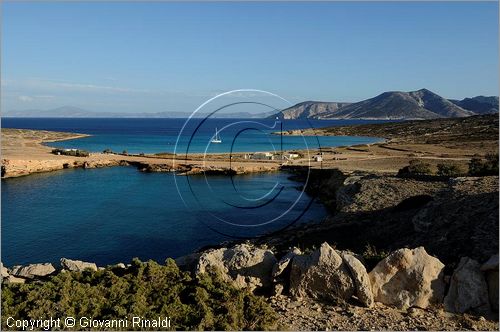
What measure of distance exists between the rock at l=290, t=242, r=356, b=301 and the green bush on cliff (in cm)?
148

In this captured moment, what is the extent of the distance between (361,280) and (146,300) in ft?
18.6

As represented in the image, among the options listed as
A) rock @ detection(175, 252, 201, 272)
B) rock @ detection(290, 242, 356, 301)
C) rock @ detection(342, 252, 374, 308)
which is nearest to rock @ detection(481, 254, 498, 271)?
rock @ detection(342, 252, 374, 308)

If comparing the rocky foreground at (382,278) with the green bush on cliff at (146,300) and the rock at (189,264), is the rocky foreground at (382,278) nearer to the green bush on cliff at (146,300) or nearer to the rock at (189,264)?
the rock at (189,264)

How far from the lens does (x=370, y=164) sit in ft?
193

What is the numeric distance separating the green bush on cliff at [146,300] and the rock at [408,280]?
126 inches

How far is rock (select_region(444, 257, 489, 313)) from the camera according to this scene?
37.2 ft

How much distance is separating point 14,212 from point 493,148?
226ft

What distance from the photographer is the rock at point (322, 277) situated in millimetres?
12047

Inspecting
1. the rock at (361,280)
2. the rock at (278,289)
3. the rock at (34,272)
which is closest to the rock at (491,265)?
the rock at (361,280)

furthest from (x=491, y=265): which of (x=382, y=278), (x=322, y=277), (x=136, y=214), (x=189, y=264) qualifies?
(x=136, y=214)

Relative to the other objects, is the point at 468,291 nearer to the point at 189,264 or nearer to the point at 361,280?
the point at 361,280

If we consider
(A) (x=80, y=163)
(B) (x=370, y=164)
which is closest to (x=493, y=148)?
(B) (x=370, y=164)

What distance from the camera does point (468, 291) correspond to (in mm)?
11461

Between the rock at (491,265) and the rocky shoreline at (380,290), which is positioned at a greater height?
the rock at (491,265)
